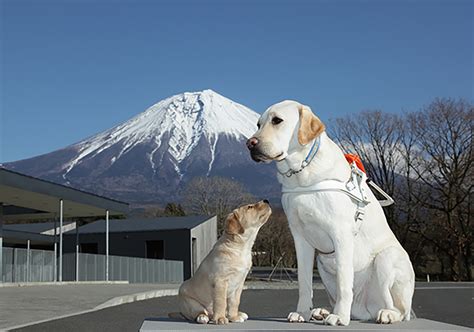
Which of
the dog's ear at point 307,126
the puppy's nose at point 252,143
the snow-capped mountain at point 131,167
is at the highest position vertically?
the snow-capped mountain at point 131,167

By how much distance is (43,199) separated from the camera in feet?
93.5

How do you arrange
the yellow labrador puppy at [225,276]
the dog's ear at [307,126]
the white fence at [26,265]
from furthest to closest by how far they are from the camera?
the white fence at [26,265], the yellow labrador puppy at [225,276], the dog's ear at [307,126]

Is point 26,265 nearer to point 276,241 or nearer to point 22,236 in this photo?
point 22,236

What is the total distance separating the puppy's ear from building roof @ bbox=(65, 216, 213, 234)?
124 feet

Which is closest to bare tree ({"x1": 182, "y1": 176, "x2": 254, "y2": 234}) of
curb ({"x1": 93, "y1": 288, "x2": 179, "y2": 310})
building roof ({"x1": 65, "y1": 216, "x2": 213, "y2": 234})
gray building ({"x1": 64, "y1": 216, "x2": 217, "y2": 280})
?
building roof ({"x1": 65, "y1": 216, "x2": 213, "y2": 234})

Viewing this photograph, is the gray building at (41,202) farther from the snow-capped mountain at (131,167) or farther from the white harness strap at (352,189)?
the snow-capped mountain at (131,167)

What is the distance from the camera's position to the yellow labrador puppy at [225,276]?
13.2ft

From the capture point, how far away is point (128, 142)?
186875 mm

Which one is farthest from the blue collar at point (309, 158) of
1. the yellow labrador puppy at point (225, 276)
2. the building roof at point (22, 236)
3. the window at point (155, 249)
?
the window at point (155, 249)

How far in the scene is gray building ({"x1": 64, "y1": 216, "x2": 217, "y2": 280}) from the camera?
42.1 meters

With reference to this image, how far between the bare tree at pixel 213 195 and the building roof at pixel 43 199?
107 ft

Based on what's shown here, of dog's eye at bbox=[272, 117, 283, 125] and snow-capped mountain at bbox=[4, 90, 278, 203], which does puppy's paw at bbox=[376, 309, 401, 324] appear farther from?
snow-capped mountain at bbox=[4, 90, 278, 203]

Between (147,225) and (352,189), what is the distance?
41650 mm

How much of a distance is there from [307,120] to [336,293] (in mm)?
1070
